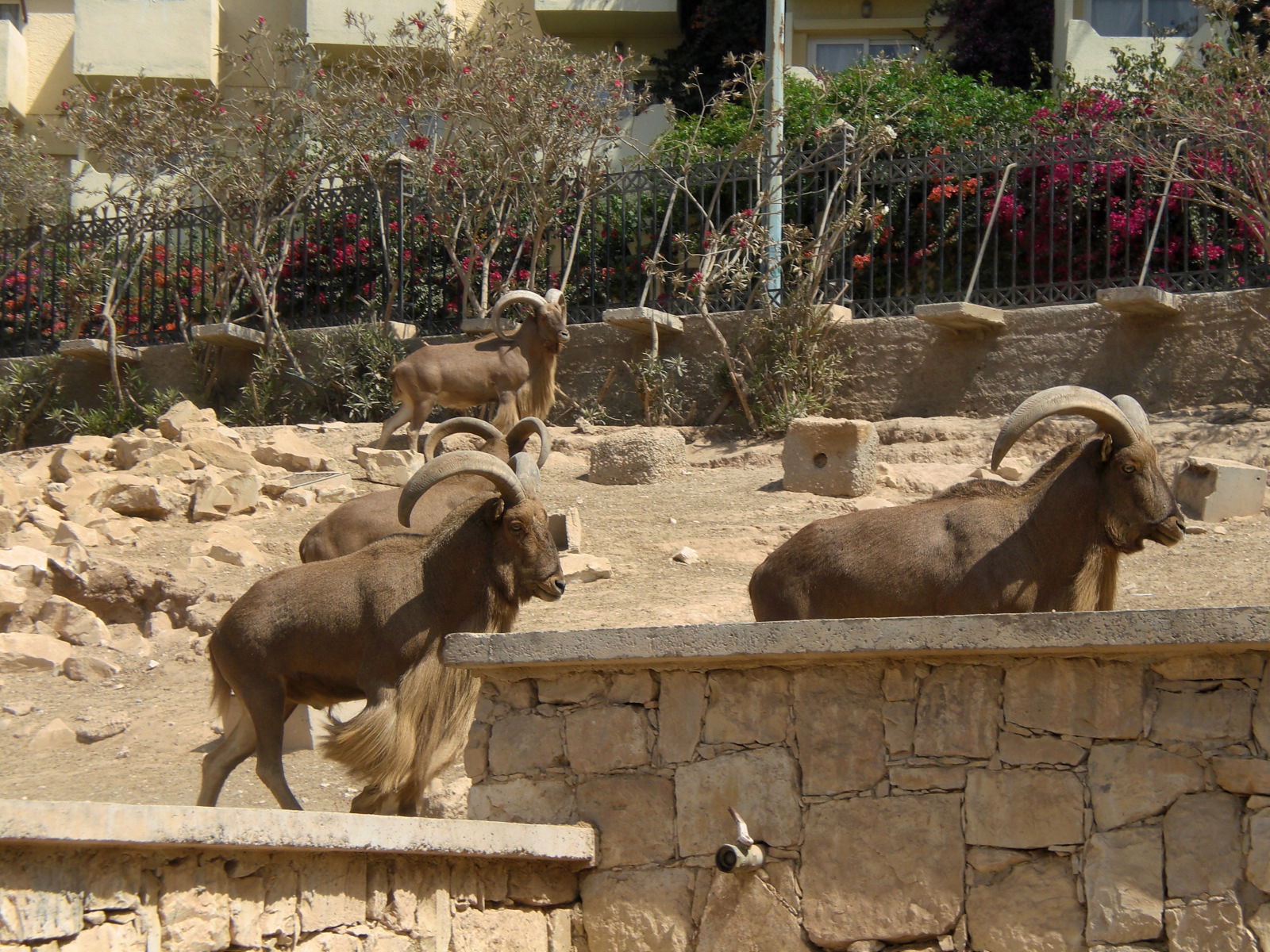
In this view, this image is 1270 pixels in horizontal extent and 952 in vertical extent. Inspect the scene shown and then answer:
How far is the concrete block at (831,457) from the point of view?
11125mm

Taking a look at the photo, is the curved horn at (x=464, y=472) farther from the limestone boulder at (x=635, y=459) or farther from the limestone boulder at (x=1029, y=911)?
the limestone boulder at (x=635, y=459)

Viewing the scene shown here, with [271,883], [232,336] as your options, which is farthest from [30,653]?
[232,336]

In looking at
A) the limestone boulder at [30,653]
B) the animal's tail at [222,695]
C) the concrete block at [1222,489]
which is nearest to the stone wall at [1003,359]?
the concrete block at [1222,489]

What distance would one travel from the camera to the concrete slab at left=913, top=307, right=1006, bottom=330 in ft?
42.3

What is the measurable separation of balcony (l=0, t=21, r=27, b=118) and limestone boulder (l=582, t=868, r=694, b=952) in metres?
A: 20.2

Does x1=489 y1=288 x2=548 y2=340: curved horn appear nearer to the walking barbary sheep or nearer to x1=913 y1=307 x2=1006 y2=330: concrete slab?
x1=913 y1=307 x2=1006 y2=330: concrete slab

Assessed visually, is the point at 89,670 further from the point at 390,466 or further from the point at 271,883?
the point at 271,883

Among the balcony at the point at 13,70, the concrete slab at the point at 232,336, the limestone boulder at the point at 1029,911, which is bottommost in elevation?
the limestone boulder at the point at 1029,911

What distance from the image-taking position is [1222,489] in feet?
33.4

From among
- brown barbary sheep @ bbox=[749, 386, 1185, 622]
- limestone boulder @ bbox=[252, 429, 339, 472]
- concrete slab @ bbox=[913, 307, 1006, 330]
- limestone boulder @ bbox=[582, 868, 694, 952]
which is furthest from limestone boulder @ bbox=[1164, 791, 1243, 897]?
limestone boulder @ bbox=[252, 429, 339, 472]

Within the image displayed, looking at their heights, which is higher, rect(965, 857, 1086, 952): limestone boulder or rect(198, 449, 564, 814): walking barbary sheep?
rect(198, 449, 564, 814): walking barbary sheep

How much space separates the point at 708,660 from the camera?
16.9 ft

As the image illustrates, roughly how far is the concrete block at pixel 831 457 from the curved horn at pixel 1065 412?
453 centimetres

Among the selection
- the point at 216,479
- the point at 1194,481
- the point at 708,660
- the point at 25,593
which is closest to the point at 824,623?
the point at 708,660
